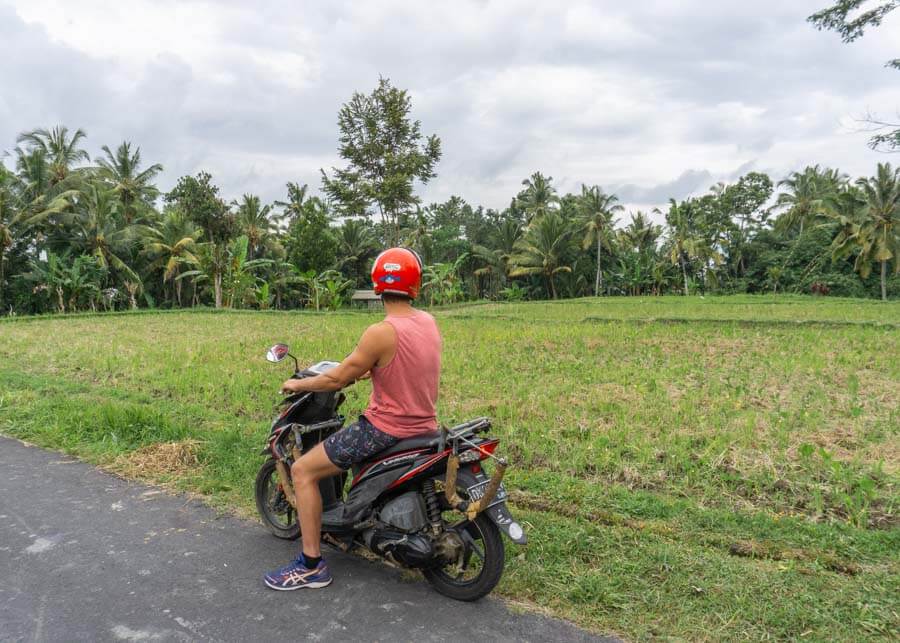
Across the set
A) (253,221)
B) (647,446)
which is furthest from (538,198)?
(647,446)

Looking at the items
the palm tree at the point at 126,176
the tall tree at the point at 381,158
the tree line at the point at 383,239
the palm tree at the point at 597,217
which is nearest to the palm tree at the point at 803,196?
the tree line at the point at 383,239

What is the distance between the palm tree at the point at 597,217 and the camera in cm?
3597

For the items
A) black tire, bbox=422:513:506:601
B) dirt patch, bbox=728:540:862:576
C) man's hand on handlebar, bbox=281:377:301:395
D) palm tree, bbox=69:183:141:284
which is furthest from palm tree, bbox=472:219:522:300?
black tire, bbox=422:513:506:601

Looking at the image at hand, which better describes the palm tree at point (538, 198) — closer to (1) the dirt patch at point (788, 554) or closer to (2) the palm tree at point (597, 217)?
(2) the palm tree at point (597, 217)

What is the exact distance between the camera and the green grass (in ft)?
9.20

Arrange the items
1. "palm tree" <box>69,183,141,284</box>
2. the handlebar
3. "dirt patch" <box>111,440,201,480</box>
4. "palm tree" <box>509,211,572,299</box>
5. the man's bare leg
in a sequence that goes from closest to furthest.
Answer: the handlebar
the man's bare leg
"dirt patch" <box>111,440,201,480</box>
"palm tree" <box>69,183,141,284</box>
"palm tree" <box>509,211,572,299</box>

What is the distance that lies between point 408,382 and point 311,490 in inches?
29.9

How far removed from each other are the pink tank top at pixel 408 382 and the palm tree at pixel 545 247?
3187 cm

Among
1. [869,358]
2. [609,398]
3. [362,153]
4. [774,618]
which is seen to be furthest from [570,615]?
[362,153]

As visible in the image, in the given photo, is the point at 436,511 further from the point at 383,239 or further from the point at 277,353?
the point at 383,239

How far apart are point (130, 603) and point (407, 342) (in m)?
1.76

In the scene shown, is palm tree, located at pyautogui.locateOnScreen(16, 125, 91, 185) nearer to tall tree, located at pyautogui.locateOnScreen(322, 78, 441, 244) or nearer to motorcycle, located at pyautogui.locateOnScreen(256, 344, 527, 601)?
tall tree, located at pyautogui.locateOnScreen(322, 78, 441, 244)

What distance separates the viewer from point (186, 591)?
2895 mm

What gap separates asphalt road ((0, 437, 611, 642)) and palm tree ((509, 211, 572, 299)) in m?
31.5
